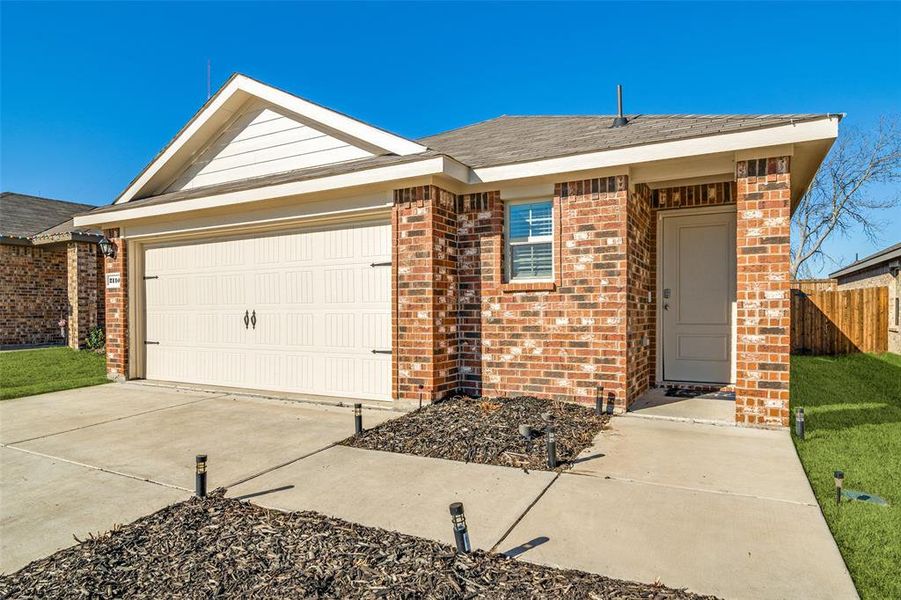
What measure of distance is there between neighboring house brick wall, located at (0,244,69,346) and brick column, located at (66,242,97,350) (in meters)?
2.15

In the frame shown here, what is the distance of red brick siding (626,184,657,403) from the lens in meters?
5.98

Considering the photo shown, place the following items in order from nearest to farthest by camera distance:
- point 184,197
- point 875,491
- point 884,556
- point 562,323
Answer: point 884,556, point 875,491, point 562,323, point 184,197

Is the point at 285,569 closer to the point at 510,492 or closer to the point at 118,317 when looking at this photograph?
the point at 510,492

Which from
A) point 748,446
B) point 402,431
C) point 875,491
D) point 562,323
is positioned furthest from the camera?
point 562,323

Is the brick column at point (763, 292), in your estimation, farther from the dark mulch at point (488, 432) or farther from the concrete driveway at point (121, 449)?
the concrete driveway at point (121, 449)

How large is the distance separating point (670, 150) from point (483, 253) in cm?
246

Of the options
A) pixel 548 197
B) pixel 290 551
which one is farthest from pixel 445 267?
pixel 290 551

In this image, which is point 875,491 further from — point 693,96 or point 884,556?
point 693,96

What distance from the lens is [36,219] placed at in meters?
17.5

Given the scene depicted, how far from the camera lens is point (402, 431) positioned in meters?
5.06

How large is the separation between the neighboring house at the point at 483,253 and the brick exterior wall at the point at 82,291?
22.1 ft

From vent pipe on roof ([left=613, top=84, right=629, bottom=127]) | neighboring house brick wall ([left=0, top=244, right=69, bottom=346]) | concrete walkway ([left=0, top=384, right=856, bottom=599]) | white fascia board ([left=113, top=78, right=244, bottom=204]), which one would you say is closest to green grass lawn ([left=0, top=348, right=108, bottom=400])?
neighboring house brick wall ([left=0, top=244, right=69, bottom=346])

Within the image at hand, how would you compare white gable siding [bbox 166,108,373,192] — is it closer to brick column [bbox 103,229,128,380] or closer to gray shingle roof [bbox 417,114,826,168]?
brick column [bbox 103,229,128,380]

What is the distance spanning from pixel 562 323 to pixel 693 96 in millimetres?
13016
